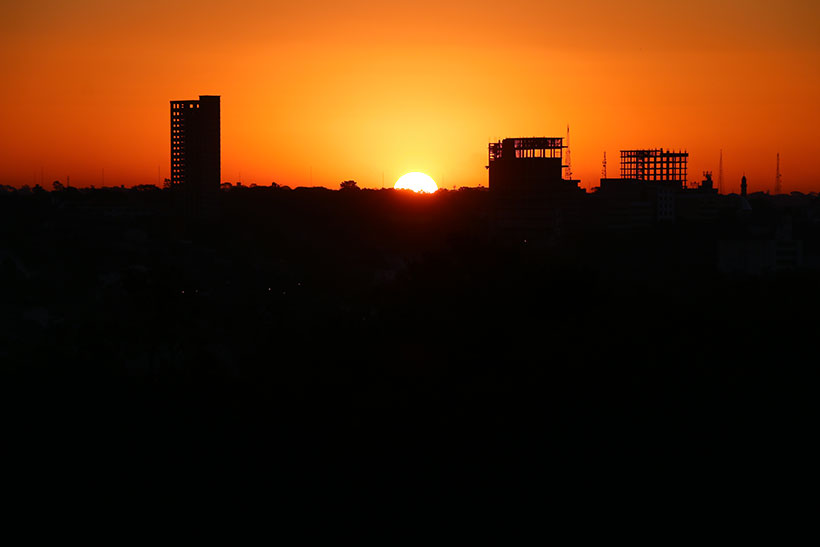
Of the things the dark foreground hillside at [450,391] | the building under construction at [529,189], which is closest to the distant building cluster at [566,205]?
the building under construction at [529,189]

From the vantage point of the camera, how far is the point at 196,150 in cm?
6359

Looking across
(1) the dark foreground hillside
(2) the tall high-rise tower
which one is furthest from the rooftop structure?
(1) the dark foreground hillside

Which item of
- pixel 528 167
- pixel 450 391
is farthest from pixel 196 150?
pixel 450 391

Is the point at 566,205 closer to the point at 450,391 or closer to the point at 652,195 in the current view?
the point at 652,195

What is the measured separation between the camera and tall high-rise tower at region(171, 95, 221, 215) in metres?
63.2

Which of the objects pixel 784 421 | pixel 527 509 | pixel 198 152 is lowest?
pixel 527 509

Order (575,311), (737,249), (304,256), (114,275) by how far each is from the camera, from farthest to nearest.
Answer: (304,256) < (737,249) < (114,275) < (575,311)

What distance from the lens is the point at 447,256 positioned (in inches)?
925

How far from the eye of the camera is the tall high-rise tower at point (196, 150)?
63188 millimetres

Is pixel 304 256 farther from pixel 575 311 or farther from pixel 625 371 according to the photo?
pixel 625 371

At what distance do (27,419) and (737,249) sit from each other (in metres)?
45.6

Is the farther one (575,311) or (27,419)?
(575,311)

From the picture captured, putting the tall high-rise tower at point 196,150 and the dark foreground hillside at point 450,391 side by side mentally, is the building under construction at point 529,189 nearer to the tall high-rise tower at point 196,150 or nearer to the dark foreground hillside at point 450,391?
the tall high-rise tower at point 196,150

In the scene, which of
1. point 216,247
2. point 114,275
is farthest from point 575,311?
point 216,247
